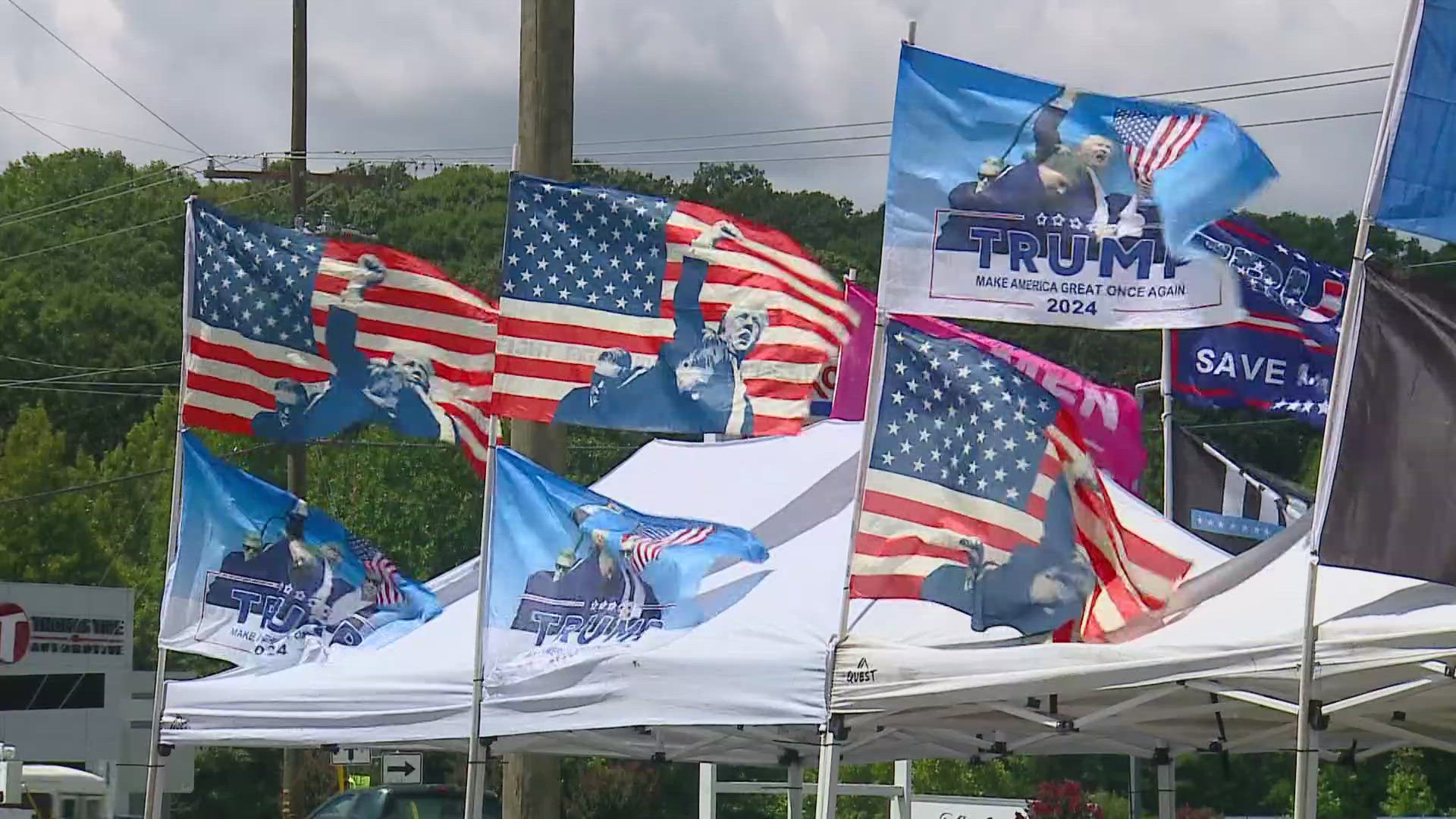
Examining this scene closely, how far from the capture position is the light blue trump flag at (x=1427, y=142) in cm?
838

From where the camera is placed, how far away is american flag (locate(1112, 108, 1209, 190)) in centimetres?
996

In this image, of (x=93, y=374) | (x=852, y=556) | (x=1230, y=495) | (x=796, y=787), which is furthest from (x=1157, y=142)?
(x=93, y=374)

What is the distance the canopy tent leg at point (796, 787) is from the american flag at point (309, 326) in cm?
275

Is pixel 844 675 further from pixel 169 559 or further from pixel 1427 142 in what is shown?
pixel 169 559

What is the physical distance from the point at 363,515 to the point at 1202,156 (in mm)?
45320

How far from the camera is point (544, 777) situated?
484 inches

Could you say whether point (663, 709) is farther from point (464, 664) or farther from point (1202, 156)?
point (1202, 156)

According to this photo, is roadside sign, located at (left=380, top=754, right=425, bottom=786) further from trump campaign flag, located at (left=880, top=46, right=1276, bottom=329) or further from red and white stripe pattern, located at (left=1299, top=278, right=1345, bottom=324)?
trump campaign flag, located at (left=880, top=46, right=1276, bottom=329)

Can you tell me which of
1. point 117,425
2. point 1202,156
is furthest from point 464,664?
point 117,425

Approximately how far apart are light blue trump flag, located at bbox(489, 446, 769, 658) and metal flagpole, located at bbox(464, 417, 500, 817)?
6 cm

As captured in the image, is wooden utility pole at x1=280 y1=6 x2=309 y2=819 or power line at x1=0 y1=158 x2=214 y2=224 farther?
power line at x1=0 y1=158 x2=214 y2=224

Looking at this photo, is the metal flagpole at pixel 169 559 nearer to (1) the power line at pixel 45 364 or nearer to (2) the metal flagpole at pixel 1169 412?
(2) the metal flagpole at pixel 1169 412

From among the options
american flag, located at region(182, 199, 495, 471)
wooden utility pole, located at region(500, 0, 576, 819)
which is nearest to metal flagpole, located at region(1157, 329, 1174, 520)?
wooden utility pole, located at region(500, 0, 576, 819)

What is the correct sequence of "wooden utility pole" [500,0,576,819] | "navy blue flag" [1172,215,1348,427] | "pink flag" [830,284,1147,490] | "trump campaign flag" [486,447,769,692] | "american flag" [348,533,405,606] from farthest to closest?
"navy blue flag" [1172,215,1348,427] < "american flag" [348,533,405,606] < "wooden utility pole" [500,0,576,819] < "trump campaign flag" [486,447,769,692] < "pink flag" [830,284,1147,490]
